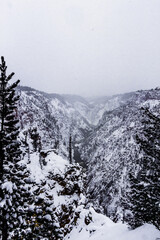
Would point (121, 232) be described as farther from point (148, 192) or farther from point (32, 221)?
point (32, 221)

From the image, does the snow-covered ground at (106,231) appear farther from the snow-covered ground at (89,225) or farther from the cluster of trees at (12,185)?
the cluster of trees at (12,185)

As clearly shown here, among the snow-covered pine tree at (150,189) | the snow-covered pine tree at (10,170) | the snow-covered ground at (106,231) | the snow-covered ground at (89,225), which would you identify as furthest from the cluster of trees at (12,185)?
the snow-covered pine tree at (150,189)

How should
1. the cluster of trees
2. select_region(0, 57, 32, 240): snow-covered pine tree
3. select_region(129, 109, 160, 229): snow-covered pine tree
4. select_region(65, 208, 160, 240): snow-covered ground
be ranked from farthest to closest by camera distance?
select_region(129, 109, 160, 229): snow-covered pine tree, select_region(65, 208, 160, 240): snow-covered ground, select_region(0, 57, 32, 240): snow-covered pine tree, the cluster of trees

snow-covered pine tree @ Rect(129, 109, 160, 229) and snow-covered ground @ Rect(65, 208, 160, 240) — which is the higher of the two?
snow-covered pine tree @ Rect(129, 109, 160, 229)

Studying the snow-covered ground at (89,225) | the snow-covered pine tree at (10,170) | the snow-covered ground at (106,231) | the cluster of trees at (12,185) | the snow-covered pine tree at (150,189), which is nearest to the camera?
the cluster of trees at (12,185)

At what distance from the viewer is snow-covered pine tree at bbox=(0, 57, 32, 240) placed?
8281 millimetres

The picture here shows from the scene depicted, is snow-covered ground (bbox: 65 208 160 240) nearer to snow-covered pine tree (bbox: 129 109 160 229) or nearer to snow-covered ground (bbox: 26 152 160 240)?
snow-covered ground (bbox: 26 152 160 240)

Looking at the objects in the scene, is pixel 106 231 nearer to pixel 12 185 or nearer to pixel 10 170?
pixel 12 185

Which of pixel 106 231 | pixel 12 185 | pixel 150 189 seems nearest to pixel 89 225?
pixel 106 231

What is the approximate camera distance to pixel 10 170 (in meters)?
8.66

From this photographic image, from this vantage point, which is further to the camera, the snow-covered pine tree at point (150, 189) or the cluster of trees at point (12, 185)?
the snow-covered pine tree at point (150, 189)

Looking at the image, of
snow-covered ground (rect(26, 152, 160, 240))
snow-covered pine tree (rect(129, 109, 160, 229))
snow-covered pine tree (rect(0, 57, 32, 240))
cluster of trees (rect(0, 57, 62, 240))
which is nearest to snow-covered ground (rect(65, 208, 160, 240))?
snow-covered ground (rect(26, 152, 160, 240))

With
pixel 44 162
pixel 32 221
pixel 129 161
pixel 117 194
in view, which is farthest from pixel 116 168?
pixel 32 221

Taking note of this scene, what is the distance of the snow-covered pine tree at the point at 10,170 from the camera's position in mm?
8281
